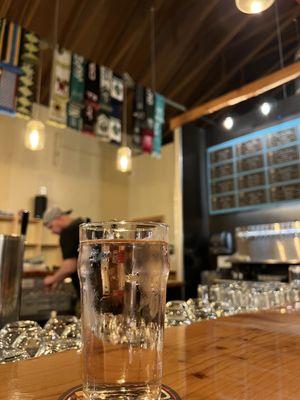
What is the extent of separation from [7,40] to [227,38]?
2.94 metres

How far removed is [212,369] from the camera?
48cm

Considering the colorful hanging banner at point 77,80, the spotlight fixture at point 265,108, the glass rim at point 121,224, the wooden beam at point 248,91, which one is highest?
the colorful hanging banner at point 77,80

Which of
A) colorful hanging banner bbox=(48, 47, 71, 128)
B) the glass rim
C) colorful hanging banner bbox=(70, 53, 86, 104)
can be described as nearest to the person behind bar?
colorful hanging banner bbox=(48, 47, 71, 128)

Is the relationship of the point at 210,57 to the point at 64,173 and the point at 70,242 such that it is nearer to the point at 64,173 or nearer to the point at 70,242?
the point at 64,173

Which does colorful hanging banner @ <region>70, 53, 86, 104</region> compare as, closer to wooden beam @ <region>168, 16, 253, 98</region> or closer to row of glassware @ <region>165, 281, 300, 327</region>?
wooden beam @ <region>168, 16, 253, 98</region>

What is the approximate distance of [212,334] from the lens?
691mm

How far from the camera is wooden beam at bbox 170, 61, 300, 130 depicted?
303 centimetres

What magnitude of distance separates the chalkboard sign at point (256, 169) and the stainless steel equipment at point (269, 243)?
0.33 meters

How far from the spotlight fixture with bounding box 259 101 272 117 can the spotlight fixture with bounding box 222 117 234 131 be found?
14.5 inches

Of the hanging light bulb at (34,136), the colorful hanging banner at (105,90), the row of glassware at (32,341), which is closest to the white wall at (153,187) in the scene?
the colorful hanging banner at (105,90)

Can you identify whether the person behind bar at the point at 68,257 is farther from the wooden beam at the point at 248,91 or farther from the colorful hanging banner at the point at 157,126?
the wooden beam at the point at 248,91

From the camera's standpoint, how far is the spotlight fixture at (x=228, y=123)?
372 centimetres

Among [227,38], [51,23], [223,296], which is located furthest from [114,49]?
[223,296]

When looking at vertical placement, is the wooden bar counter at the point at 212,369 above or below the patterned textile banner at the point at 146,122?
below
